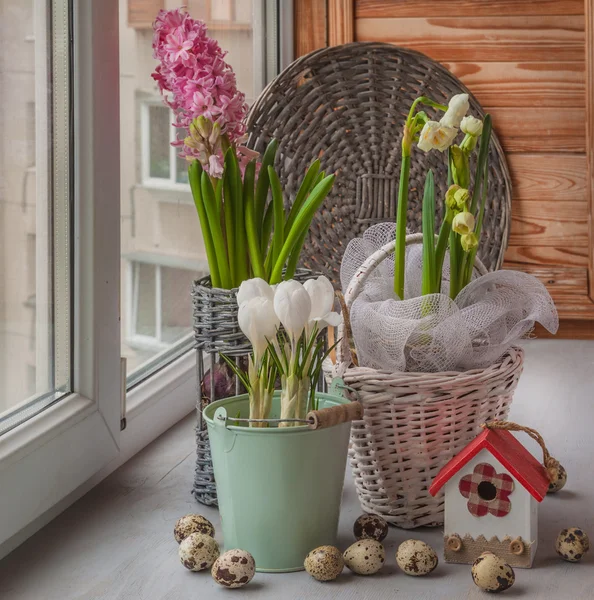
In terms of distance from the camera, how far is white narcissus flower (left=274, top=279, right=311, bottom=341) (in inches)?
28.5

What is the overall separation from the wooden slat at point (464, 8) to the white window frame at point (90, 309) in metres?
1.06

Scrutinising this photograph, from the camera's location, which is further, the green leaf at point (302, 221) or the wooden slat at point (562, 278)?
the wooden slat at point (562, 278)

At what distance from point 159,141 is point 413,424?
0.58 metres

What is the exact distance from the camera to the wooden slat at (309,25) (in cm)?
190

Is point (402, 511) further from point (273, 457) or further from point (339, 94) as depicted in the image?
point (339, 94)

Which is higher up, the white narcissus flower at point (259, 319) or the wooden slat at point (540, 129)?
the wooden slat at point (540, 129)

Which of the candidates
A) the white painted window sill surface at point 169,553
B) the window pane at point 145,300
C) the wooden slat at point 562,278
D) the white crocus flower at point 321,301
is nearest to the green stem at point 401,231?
the white crocus flower at point 321,301

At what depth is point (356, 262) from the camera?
95 centimetres

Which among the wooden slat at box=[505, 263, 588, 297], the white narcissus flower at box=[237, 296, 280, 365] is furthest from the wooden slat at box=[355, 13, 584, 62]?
the white narcissus flower at box=[237, 296, 280, 365]

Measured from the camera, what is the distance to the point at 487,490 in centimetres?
77

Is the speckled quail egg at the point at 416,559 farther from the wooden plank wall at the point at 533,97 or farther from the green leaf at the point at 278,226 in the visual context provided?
the wooden plank wall at the point at 533,97

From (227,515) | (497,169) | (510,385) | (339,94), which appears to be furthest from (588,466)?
(339,94)

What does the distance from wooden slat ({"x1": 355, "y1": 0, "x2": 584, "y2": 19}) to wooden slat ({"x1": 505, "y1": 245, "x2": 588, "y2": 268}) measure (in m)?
0.47

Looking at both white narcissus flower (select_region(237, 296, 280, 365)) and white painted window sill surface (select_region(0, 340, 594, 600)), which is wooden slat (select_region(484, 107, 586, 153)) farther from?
white narcissus flower (select_region(237, 296, 280, 365))
